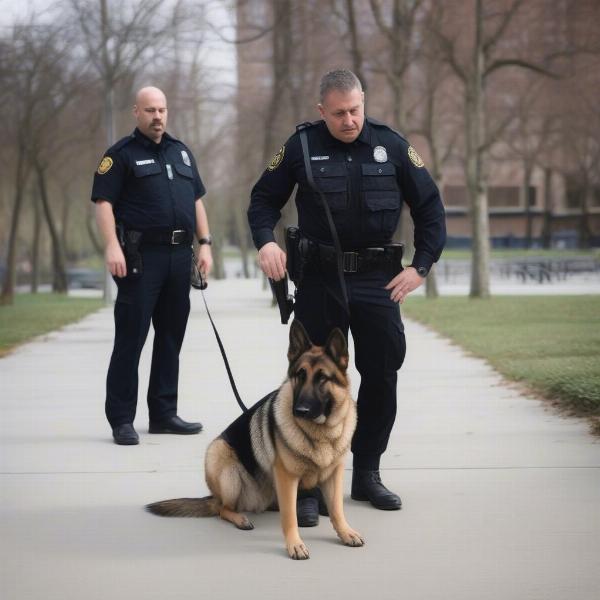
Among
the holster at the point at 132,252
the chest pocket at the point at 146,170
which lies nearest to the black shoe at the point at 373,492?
the holster at the point at 132,252

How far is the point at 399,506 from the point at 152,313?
2.93 meters

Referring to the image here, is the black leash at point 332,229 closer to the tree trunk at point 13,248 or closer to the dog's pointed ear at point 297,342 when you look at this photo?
the dog's pointed ear at point 297,342

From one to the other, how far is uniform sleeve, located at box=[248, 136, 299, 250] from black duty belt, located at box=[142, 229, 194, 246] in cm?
216

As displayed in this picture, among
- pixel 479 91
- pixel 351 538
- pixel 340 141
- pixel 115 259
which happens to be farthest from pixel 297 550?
pixel 479 91

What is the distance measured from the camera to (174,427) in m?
8.05

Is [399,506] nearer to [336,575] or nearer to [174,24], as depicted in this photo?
[336,575]

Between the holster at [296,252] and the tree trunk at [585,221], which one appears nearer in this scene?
the holster at [296,252]

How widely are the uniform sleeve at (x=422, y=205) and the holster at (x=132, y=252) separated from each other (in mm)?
2568

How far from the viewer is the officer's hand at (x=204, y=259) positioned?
793 cm

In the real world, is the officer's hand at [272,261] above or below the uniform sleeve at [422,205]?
below

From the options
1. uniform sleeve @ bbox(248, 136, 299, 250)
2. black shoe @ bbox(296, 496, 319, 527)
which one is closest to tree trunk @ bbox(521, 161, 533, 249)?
uniform sleeve @ bbox(248, 136, 299, 250)

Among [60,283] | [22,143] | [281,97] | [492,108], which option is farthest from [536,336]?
[492,108]

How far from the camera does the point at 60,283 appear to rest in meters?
38.9

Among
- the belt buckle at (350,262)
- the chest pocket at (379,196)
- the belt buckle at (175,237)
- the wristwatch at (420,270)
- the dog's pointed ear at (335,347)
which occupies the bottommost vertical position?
the dog's pointed ear at (335,347)
